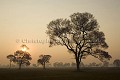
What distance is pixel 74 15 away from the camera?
193 ft

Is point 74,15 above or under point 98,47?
above

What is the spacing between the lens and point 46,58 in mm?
172875

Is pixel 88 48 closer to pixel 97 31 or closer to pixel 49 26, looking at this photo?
pixel 97 31

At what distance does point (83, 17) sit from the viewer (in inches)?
2287

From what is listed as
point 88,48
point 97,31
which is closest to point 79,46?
point 88,48

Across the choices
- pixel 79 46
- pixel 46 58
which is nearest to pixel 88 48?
pixel 79 46

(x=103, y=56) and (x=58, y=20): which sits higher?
(x=58, y=20)

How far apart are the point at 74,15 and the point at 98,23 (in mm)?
7216

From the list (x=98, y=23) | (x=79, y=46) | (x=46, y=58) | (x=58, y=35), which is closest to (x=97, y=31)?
(x=98, y=23)

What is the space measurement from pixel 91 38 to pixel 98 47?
3.47 metres

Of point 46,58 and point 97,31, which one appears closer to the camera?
point 97,31

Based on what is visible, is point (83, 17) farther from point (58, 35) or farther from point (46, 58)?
point (46, 58)

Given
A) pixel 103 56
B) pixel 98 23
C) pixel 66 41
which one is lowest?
pixel 103 56

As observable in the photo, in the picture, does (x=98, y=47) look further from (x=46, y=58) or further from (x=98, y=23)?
(x=46, y=58)
